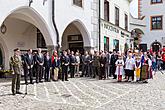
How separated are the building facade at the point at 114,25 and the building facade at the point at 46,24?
133 centimetres

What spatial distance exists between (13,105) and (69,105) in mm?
1654

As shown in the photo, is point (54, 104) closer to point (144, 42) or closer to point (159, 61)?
point (159, 61)

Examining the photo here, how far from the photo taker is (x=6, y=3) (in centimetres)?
1181

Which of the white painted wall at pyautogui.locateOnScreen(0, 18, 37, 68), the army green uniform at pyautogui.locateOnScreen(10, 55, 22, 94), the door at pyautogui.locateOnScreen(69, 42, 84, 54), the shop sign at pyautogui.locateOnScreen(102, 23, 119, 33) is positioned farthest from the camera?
the shop sign at pyautogui.locateOnScreen(102, 23, 119, 33)

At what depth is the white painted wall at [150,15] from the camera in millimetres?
33275

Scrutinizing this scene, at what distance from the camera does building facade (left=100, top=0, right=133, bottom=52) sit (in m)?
20.5

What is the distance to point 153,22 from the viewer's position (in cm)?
3394

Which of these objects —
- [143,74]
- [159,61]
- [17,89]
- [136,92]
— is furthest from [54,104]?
[159,61]

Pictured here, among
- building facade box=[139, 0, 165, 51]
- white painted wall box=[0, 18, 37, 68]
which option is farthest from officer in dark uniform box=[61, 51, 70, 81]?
building facade box=[139, 0, 165, 51]

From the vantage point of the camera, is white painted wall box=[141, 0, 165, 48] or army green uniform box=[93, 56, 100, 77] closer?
army green uniform box=[93, 56, 100, 77]

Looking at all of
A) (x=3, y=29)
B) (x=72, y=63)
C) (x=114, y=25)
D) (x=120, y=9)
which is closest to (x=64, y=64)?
(x=72, y=63)

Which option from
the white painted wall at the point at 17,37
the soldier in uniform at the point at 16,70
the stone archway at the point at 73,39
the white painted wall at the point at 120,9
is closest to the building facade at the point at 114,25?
the white painted wall at the point at 120,9

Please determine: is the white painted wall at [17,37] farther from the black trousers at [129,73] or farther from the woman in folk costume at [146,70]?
the woman in folk costume at [146,70]

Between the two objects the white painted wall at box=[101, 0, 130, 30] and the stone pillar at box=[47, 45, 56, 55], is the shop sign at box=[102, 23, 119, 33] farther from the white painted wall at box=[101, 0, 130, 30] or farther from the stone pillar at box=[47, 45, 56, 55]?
the stone pillar at box=[47, 45, 56, 55]
